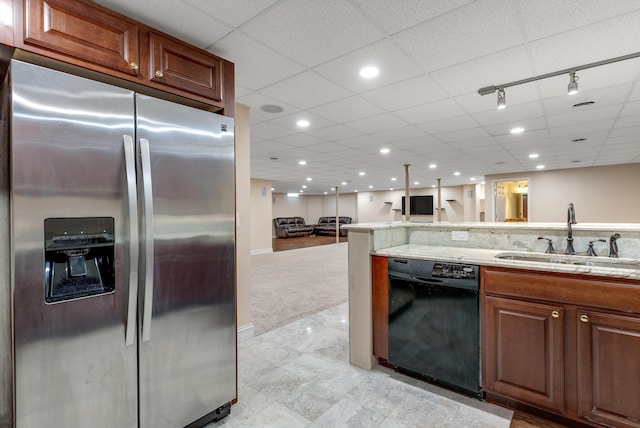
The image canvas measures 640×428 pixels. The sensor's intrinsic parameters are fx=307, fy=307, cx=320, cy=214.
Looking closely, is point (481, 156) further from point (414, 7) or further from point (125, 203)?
point (125, 203)

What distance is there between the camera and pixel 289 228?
15.8 metres

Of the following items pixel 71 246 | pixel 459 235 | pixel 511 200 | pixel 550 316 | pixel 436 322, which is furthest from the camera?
pixel 511 200

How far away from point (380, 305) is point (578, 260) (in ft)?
4.57

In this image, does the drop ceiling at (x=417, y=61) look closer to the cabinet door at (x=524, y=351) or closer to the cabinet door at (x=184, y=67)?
the cabinet door at (x=184, y=67)

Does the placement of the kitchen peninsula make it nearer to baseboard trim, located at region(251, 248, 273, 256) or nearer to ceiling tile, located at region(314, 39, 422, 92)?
ceiling tile, located at region(314, 39, 422, 92)

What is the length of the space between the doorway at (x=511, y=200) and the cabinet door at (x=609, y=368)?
8.32 meters

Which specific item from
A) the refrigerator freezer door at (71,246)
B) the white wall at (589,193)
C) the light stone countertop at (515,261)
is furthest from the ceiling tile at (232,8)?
the white wall at (589,193)

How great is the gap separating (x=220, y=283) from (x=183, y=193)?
0.58 meters

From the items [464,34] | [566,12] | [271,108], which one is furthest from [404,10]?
[271,108]

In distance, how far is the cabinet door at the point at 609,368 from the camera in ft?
5.23

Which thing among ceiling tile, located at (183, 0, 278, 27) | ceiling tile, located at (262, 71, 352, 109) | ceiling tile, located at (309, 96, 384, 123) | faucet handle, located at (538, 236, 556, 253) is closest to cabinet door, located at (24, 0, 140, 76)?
ceiling tile, located at (183, 0, 278, 27)

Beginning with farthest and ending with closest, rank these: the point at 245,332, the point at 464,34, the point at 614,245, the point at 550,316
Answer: the point at 245,332 → the point at 614,245 → the point at 464,34 → the point at 550,316

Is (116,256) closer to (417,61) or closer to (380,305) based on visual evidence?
(380,305)

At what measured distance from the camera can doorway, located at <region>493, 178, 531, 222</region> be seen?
9.27 metres
